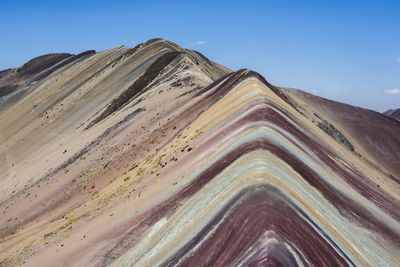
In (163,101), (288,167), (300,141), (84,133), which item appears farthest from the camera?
(84,133)

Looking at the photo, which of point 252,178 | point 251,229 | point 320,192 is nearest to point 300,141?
point 320,192

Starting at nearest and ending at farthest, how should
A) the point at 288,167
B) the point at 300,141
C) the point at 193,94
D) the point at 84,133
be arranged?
the point at 288,167 → the point at 300,141 → the point at 193,94 → the point at 84,133

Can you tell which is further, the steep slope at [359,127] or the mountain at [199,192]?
the steep slope at [359,127]

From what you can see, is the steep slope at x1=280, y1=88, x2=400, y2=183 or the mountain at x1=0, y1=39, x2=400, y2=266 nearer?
the mountain at x1=0, y1=39, x2=400, y2=266

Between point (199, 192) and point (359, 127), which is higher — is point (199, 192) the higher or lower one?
the higher one

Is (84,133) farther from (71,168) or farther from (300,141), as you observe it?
(300,141)

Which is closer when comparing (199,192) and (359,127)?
(199,192)

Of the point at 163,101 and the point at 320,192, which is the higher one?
the point at 163,101

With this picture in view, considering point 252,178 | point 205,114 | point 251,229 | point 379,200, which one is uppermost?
point 205,114
